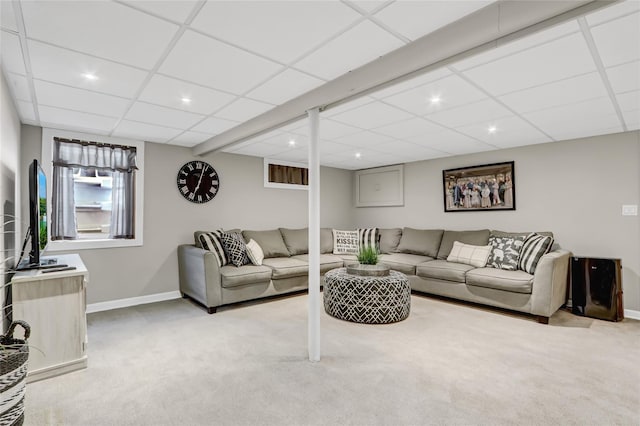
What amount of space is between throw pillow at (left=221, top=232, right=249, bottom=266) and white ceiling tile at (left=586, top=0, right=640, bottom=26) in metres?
4.05

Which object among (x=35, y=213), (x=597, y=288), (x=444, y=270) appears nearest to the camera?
(x=35, y=213)

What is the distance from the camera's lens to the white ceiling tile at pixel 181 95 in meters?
2.54

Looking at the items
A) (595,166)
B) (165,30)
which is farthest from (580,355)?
(165,30)

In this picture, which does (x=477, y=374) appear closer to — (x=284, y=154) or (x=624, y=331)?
(x=624, y=331)

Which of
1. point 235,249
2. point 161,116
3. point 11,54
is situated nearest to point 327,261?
point 235,249

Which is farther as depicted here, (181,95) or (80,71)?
(181,95)

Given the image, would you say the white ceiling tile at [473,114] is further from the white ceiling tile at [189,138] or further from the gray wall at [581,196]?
the white ceiling tile at [189,138]

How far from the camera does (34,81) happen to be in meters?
2.47

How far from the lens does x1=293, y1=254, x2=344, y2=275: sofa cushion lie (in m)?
5.05

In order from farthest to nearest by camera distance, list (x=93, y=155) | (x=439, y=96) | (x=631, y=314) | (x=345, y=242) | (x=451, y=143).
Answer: (x=345, y=242)
(x=451, y=143)
(x=93, y=155)
(x=631, y=314)
(x=439, y=96)

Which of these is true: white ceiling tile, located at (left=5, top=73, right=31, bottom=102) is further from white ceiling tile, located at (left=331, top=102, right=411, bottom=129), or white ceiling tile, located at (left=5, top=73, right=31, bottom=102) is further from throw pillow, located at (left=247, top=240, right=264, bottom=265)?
throw pillow, located at (left=247, top=240, right=264, bottom=265)

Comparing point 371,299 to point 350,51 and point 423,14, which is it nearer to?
point 350,51

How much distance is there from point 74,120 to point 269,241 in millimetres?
2933

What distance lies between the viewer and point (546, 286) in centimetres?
349
